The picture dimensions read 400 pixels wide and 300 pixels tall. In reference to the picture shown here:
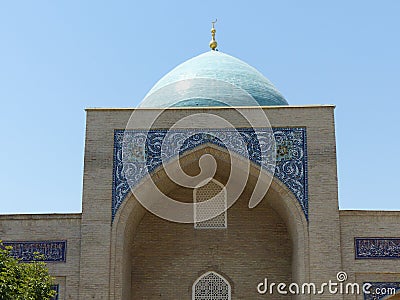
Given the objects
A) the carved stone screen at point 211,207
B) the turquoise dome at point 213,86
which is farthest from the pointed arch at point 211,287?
the turquoise dome at point 213,86

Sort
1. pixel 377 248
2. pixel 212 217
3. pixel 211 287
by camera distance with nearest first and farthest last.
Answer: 1. pixel 377 248
2. pixel 211 287
3. pixel 212 217

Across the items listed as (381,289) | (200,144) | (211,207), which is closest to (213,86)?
(200,144)

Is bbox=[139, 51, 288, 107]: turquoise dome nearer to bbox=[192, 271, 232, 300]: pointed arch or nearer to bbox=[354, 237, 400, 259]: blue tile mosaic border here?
bbox=[192, 271, 232, 300]: pointed arch

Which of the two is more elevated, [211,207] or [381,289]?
[211,207]

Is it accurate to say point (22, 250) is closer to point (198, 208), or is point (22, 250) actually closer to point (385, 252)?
point (198, 208)

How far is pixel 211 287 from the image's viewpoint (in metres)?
11.0

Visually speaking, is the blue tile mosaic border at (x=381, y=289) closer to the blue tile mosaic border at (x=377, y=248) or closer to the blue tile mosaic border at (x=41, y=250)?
the blue tile mosaic border at (x=377, y=248)

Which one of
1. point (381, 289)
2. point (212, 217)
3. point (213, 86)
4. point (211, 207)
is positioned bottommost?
point (381, 289)

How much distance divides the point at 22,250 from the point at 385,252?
5.11 meters

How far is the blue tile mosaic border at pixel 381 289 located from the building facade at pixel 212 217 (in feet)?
0.05

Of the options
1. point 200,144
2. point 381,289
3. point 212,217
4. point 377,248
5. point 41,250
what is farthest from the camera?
point 212,217

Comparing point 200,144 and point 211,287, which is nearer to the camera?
point 200,144

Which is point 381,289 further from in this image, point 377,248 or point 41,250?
point 41,250

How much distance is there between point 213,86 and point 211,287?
322 cm
